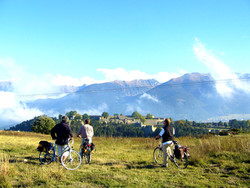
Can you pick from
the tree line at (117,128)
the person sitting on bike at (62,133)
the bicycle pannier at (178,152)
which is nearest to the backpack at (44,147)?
the person sitting on bike at (62,133)

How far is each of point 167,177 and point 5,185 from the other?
18.3ft

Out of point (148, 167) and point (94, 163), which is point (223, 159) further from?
point (94, 163)

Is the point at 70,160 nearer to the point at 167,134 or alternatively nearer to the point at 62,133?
the point at 62,133

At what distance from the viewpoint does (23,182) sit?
6.89m

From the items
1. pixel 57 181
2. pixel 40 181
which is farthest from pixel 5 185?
pixel 57 181

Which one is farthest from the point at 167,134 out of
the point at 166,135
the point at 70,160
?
the point at 70,160

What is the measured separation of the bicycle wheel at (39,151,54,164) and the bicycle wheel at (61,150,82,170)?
2.95 ft

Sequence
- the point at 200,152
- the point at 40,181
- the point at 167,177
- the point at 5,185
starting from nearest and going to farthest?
the point at 5,185 < the point at 40,181 < the point at 167,177 < the point at 200,152

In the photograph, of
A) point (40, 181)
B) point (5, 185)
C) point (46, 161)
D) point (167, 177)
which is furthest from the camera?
point (46, 161)

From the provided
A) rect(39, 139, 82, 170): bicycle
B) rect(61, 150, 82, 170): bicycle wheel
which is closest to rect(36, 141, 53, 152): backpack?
rect(39, 139, 82, 170): bicycle

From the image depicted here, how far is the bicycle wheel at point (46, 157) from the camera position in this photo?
379 inches

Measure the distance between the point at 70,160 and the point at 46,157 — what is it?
1.44 metres

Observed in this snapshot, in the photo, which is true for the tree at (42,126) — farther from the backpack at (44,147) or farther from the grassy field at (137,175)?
the backpack at (44,147)

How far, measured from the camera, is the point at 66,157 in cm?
917
